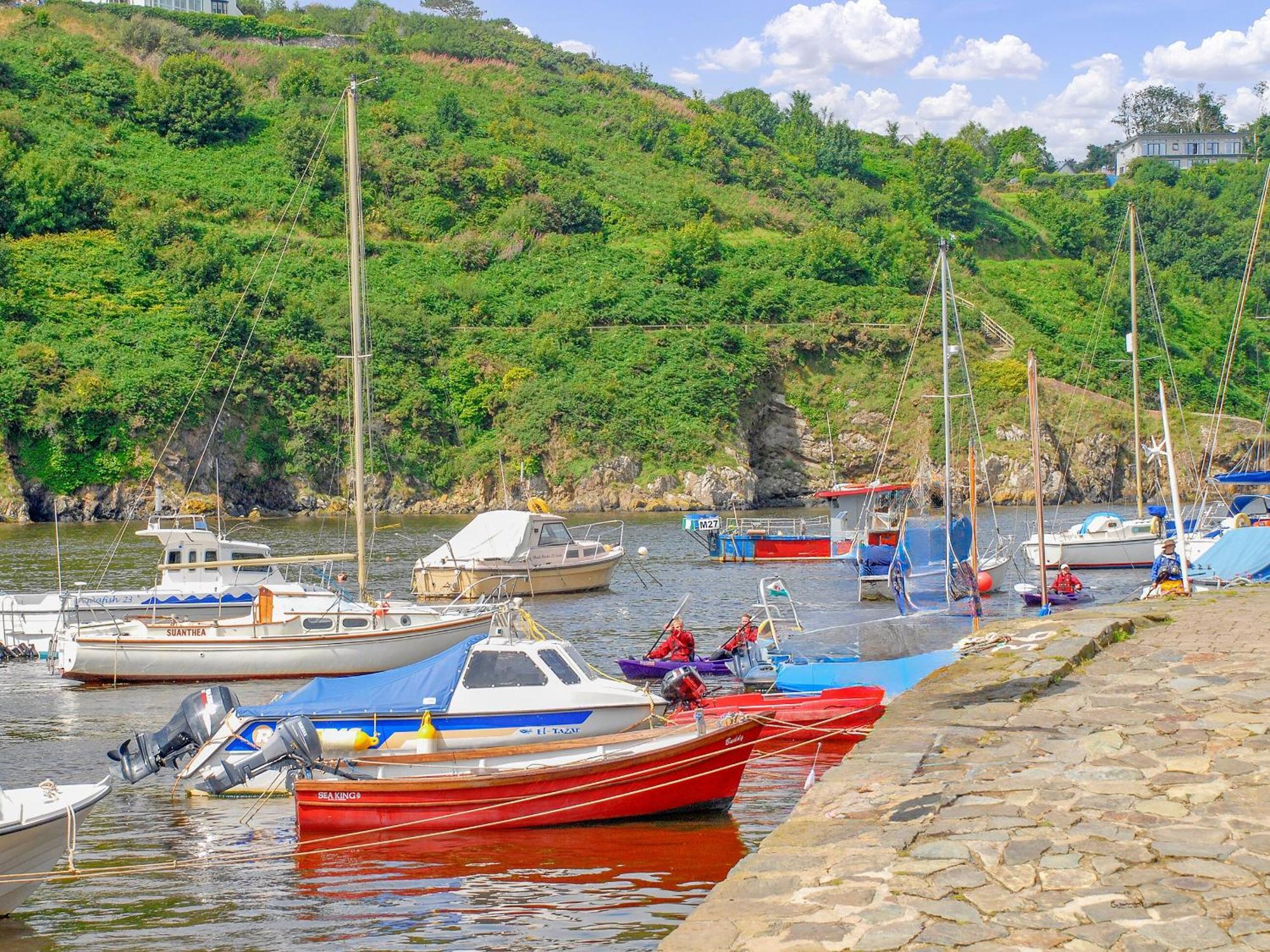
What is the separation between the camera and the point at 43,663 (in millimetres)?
28453

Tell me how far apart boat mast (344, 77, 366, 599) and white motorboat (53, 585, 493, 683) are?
50.8 inches

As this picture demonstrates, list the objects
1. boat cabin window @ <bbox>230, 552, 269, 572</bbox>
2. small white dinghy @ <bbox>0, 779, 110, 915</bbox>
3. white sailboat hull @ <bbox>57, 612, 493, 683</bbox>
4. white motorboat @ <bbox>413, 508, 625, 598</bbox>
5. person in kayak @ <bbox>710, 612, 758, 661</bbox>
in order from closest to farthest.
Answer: small white dinghy @ <bbox>0, 779, 110, 915</bbox>
person in kayak @ <bbox>710, 612, 758, 661</bbox>
white sailboat hull @ <bbox>57, 612, 493, 683</bbox>
boat cabin window @ <bbox>230, 552, 269, 572</bbox>
white motorboat @ <bbox>413, 508, 625, 598</bbox>

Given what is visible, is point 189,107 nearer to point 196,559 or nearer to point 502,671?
point 196,559

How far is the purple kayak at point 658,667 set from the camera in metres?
22.5

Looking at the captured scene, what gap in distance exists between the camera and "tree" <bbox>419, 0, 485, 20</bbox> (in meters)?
157

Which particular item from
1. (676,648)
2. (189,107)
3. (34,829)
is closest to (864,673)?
(676,648)

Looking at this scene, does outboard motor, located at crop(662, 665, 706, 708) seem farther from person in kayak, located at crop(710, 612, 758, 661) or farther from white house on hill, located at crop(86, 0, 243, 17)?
white house on hill, located at crop(86, 0, 243, 17)

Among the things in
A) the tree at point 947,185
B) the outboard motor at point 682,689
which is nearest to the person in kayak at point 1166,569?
the outboard motor at point 682,689

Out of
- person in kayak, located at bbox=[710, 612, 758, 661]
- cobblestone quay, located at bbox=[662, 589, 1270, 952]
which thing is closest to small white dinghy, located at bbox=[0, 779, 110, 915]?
cobblestone quay, located at bbox=[662, 589, 1270, 952]

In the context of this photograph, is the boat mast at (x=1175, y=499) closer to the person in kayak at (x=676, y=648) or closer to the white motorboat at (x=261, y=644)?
the person in kayak at (x=676, y=648)

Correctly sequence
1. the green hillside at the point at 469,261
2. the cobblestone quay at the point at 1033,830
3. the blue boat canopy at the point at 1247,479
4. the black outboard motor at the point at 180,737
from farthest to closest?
the green hillside at the point at 469,261, the blue boat canopy at the point at 1247,479, the black outboard motor at the point at 180,737, the cobblestone quay at the point at 1033,830

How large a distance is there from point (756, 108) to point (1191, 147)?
66.8 metres

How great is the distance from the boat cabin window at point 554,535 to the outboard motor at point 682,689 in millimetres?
23114

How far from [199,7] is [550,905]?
141 m
